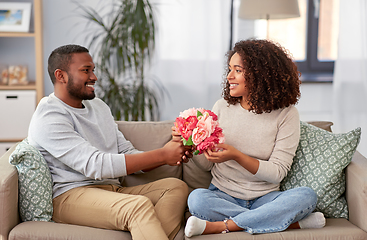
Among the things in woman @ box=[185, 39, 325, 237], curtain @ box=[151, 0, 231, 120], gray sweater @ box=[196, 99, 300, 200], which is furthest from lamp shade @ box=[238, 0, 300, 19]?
gray sweater @ box=[196, 99, 300, 200]

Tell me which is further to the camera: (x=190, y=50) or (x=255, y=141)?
(x=190, y=50)

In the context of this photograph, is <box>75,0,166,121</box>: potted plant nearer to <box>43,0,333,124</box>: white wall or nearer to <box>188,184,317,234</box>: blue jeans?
<box>43,0,333,124</box>: white wall

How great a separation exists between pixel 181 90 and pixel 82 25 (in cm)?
105

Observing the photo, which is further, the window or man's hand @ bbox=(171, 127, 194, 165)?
the window

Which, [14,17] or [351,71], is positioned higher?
[14,17]

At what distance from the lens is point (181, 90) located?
3.56 m

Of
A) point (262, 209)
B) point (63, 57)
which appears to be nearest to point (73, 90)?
point (63, 57)

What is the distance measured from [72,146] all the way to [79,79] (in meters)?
0.34

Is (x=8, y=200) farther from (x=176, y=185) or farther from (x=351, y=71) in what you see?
(x=351, y=71)

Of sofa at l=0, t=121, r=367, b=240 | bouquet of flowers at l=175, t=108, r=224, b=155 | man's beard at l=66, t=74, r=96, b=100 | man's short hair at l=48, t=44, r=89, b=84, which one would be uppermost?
man's short hair at l=48, t=44, r=89, b=84

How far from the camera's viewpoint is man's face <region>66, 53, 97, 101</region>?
72.0 inches

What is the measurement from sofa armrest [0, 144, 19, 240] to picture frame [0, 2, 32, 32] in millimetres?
1850

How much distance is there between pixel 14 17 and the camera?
10.3ft

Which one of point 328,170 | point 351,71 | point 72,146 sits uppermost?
point 351,71
